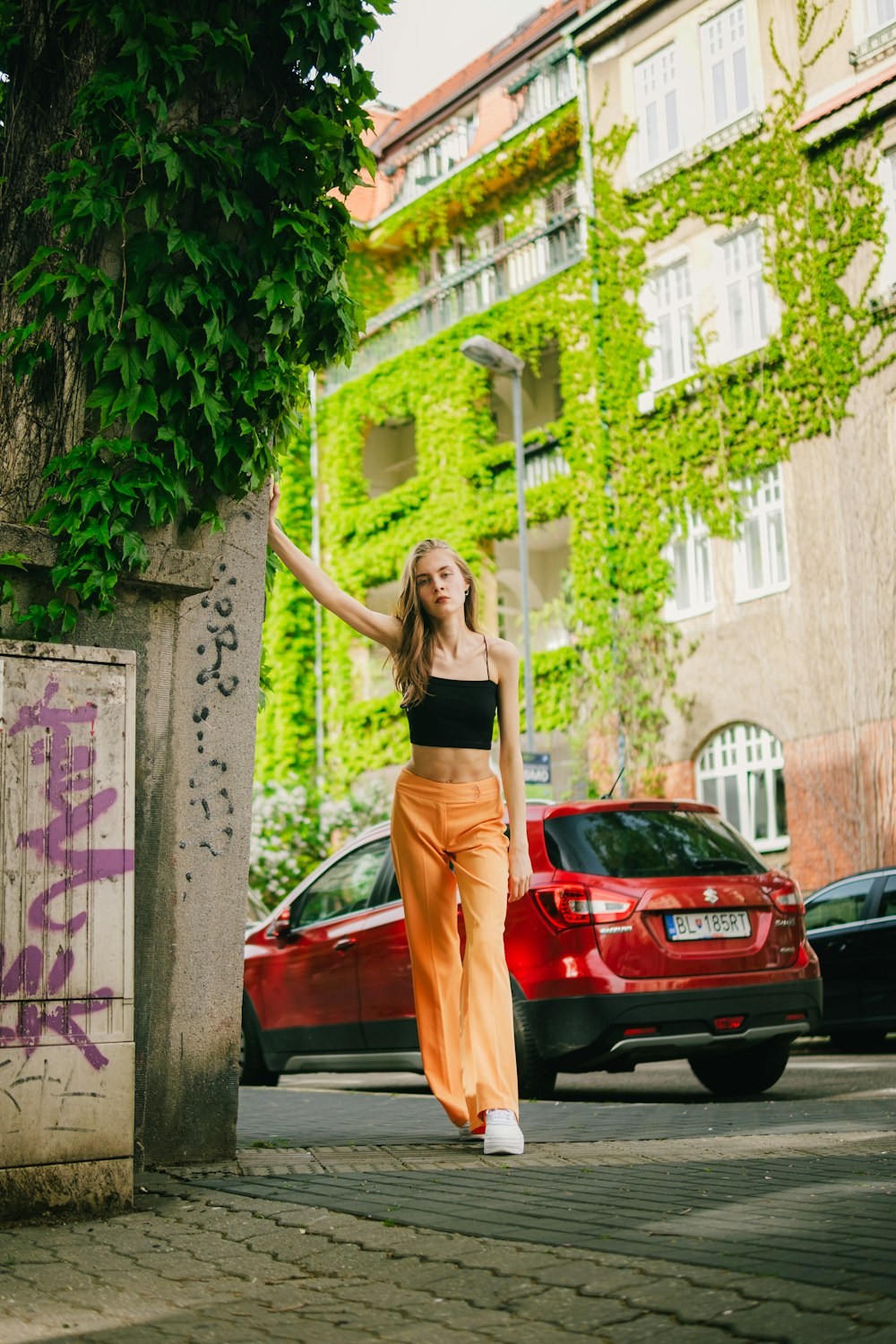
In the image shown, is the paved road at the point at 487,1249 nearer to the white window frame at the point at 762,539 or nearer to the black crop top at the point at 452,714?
the black crop top at the point at 452,714

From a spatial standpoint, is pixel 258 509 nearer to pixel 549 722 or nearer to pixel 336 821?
pixel 549 722

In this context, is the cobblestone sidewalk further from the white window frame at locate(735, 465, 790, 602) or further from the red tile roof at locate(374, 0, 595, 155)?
the red tile roof at locate(374, 0, 595, 155)

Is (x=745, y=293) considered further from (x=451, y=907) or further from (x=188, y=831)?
(x=188, y=831)

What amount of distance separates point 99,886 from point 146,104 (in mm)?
2691

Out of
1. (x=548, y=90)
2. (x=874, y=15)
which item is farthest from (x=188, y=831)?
(x=548, y=90)

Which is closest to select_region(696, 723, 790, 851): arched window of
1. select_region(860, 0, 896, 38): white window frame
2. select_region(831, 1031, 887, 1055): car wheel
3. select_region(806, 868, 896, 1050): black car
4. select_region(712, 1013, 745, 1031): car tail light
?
select_region(831, 1031, 887, 1055): car wheel

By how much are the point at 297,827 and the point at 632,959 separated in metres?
21.5

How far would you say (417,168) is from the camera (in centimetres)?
3428

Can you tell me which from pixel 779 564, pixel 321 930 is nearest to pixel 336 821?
pixel 779 564

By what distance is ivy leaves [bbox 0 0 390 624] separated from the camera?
541 centimetres

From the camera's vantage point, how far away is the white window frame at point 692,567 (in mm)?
25047

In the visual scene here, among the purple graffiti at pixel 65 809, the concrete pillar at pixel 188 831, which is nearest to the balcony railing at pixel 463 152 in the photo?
the concrete pillar at pixel 188 831

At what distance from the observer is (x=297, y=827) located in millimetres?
29484

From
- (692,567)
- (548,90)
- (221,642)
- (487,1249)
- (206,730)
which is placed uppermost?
(548,90)
